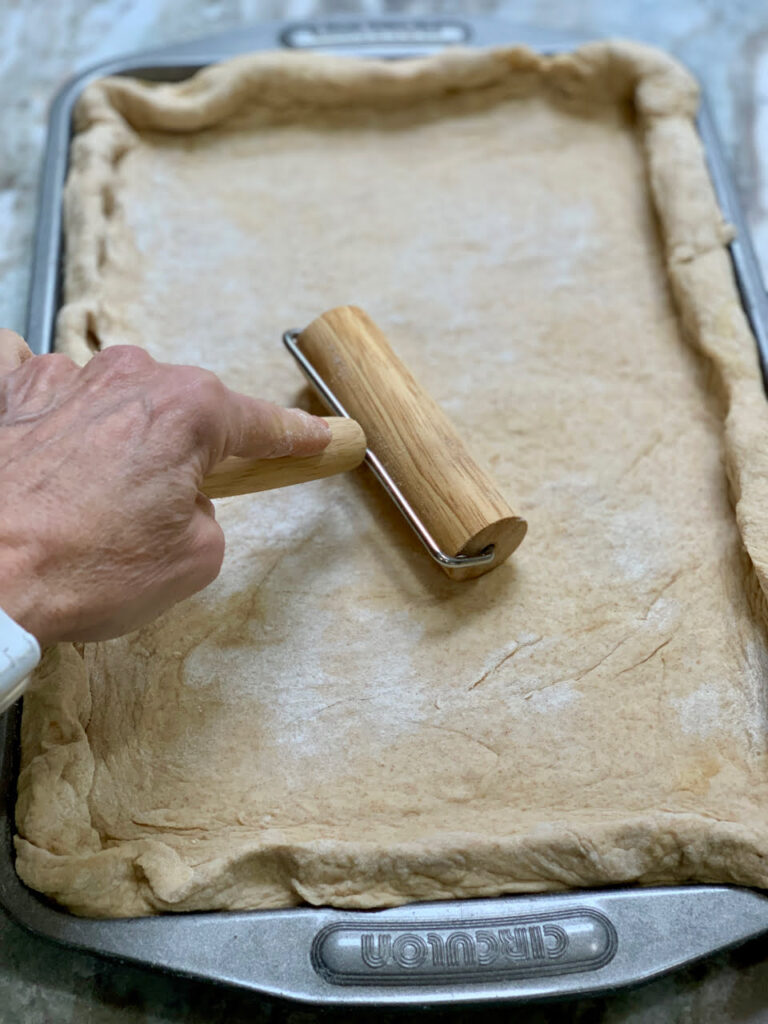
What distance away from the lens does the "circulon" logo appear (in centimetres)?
148

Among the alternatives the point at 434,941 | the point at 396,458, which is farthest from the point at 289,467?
the point at 434,941

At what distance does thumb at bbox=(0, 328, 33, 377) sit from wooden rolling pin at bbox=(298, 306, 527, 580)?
0.60 meters

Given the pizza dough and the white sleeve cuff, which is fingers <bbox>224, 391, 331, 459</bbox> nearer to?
the pizza dough

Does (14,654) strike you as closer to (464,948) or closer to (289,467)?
(289,467)

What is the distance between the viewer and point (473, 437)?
6.76 ft

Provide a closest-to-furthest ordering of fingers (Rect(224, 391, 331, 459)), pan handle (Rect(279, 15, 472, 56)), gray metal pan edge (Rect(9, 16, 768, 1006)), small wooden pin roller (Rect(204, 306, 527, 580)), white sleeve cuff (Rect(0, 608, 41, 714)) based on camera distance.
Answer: white sleeve cuff (Rect(0, 608, 41, 714)), gray metal pan edge (Rect(9, 16, 768, 1006)), fingers (Rect(224, 391, 331, 459)), small wooden pin roller (Rect(204, 306, 527, 580)), pan handle (Rect(279, 15, 472, 56))

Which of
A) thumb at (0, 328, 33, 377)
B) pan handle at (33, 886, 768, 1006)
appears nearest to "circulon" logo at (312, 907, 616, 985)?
pan handle at (33, 886, 768, 1006)

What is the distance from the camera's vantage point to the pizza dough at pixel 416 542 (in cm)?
157

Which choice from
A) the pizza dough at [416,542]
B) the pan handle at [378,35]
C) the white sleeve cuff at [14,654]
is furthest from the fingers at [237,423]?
the pan handle at [378,35]

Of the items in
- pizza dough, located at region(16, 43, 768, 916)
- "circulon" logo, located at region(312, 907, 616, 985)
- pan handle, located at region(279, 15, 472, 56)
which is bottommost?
"circulon" logo, located at region(312, 907, 616, 985)

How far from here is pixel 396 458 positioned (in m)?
1.86

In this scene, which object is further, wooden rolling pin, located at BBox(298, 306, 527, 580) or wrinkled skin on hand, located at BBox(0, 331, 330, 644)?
wooden rolling pin, located at BBox(298, 306, 527, 580)

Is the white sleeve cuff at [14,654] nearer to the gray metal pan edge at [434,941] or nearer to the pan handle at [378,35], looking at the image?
the gray metal pan edge at [434,941]

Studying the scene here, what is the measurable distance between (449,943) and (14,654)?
32.3 inches
